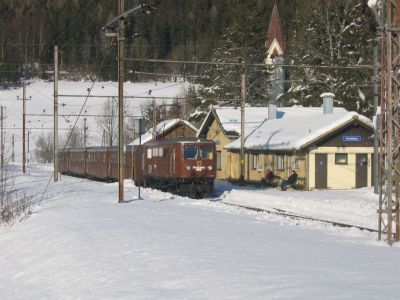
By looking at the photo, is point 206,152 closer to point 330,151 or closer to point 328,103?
point 330,151

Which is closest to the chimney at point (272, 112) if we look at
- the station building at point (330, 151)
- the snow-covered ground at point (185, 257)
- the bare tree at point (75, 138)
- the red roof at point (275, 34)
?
the station building at point (330, 151)

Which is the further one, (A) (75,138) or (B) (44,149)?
(B) (44,149)

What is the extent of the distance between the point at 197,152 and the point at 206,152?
20.5 inches

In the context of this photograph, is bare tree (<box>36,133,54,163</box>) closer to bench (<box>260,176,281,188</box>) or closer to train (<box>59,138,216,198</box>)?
bench (<box>260,176,281,188</box>)

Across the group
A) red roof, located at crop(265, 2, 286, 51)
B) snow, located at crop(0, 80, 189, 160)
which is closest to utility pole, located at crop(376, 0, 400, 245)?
red roof, located at crop(265, 2, 286, 51)

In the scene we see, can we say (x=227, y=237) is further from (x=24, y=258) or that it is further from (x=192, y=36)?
(x=192, y=36)

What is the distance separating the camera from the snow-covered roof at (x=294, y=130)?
37656 millimetres

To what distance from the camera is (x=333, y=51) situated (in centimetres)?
6450

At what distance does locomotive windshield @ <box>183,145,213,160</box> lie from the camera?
3278 cm

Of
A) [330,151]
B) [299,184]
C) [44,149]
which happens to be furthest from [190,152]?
[44,149]

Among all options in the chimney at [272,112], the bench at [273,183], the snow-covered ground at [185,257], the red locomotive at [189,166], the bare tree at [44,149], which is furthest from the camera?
the bare tree at [44,149]

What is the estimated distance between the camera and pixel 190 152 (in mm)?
32875

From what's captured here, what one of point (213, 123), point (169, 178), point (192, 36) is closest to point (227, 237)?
point (169, 178)

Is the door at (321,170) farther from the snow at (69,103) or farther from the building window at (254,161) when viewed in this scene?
the snow at (69,103)
